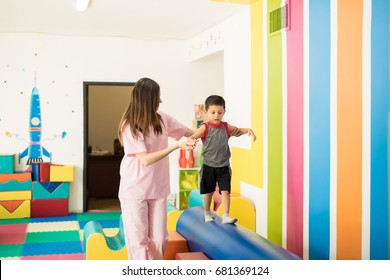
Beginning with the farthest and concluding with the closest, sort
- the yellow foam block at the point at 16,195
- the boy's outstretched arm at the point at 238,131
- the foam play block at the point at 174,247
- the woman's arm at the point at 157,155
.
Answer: the yellow foam block at the point at 16,195, the foam play block at the point at 174,247, the boy's outstretched arm at the point at 238,131, the woman's arm at the point at 157,155

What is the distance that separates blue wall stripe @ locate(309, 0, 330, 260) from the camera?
Result: 407 centimetres

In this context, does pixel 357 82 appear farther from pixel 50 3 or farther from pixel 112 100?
pixel 112 100

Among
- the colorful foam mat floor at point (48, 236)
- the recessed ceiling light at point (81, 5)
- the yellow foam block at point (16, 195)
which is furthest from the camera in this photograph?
the yellow foam block at point (16, 195)

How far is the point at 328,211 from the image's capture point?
4070mm

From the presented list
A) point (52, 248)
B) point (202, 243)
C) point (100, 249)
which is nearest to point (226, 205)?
point (202, 243)

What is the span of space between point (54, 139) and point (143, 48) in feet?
6.48

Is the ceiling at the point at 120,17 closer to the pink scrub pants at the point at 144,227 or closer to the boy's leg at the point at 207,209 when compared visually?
the boy's leg at the point at 207,209

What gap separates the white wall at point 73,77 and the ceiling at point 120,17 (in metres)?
0.19

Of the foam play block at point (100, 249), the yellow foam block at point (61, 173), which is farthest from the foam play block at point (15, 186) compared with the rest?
the foam play block at point (100, 249)

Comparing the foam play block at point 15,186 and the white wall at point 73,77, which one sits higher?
the white wall at point 73,77

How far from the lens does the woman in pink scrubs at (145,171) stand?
127 inches

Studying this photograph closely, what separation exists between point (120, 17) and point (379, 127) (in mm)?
4199

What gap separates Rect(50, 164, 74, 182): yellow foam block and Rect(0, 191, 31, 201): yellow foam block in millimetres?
413
